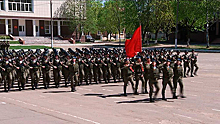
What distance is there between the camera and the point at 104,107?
1125 cm

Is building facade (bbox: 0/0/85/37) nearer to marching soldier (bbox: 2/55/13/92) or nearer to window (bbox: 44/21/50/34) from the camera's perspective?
window (bbox: 44/21/50/34)

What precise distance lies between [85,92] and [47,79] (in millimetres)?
2580

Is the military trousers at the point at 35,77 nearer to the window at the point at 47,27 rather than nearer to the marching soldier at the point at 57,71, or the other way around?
the marching soldier at the point at 57,71

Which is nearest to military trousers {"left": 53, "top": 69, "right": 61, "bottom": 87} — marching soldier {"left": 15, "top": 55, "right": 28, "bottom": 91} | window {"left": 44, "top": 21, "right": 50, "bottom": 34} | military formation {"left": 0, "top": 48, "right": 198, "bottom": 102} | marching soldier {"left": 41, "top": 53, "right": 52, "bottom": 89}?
military formation {"left": 0, "top": 48, "right": 198, "bottom": 102}

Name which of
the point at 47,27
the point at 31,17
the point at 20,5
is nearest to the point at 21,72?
the point at 20,5

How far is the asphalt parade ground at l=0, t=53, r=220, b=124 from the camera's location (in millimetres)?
9477

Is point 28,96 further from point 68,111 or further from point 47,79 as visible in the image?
point 68,111

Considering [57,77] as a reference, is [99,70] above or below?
above

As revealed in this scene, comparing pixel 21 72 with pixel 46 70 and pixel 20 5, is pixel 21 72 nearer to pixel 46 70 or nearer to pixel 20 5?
pixel 46 70

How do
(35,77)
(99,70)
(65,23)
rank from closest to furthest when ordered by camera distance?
(35,77)
(99,70)
(65,23)

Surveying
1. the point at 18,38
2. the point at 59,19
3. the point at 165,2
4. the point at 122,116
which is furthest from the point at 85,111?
the point at 59,19

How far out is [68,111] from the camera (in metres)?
10.6

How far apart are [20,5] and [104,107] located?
50.5 meters

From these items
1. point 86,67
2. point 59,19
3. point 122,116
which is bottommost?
point 122,116
